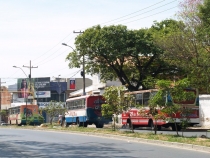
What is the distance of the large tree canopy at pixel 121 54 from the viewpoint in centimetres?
4525

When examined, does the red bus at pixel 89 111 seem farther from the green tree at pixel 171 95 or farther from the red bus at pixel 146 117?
the green tree at pixel 171 95

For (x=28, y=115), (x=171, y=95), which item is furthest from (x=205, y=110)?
(x=28, y=115)

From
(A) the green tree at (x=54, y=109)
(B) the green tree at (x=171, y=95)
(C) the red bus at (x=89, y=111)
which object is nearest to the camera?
(B) the green tree at (x=171, y=95)

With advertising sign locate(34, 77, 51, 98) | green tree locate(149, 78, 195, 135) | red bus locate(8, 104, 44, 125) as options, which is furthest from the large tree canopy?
advertising sign locate(34, 77, 51, 98)

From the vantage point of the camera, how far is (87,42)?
154 feet

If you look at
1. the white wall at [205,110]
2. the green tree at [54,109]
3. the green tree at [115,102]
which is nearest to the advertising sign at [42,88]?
the green tree at [54,109]

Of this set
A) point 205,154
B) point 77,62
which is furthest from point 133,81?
point 205,154

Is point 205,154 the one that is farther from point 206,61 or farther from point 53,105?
point 53,105

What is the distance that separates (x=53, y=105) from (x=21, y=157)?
31.7 m

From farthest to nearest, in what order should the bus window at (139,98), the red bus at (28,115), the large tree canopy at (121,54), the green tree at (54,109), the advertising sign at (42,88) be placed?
the advertising sign at (42,88) < the red bus at (28,115) < the green tree at (54,109) < the large tree canopy at (121,54) < the bus window at (139,98)

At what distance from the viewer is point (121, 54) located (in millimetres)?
44969

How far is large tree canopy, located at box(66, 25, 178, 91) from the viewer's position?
148 ft

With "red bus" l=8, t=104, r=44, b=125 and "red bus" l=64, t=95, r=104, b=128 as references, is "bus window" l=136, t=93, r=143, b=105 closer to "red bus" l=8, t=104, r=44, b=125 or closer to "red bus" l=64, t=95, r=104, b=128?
"red bus" l=64, t=95, r=104, b=128

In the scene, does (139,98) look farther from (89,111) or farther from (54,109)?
(54,109)
